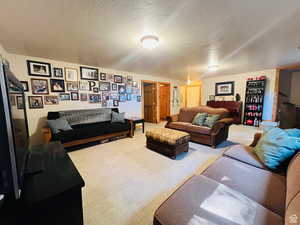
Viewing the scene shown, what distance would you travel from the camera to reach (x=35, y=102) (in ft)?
10.6

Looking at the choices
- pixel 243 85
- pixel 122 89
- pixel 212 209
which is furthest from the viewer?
pixel 243 85

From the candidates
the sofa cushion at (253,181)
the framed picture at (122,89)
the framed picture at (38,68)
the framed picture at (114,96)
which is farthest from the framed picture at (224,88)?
the framed picture at (38,68)

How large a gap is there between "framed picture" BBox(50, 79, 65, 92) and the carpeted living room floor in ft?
5.99

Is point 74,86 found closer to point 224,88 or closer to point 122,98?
point 122,98

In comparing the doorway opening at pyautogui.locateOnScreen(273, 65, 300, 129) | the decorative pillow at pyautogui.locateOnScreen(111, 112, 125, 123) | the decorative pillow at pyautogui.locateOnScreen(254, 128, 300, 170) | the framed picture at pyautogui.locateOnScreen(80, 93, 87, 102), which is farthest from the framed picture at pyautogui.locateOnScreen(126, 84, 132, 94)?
the doorway opening at pyautogui.locateOnScreen(273, 65, 300, 129)

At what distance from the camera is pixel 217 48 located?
268 cm

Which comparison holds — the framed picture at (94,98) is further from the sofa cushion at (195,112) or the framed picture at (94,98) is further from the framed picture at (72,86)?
the sofa cushion at (195,112)

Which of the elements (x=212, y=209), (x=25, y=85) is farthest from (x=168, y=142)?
(x=25, y=85)

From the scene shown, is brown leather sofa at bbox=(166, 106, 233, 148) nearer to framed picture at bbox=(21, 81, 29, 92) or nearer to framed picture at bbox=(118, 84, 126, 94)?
framed picture at bbox=(118, 84, 126, 94)

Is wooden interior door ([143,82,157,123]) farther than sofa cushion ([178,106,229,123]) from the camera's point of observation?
Yes

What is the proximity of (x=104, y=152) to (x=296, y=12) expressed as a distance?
12.0ft

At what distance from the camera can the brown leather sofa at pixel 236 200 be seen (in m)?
0.78

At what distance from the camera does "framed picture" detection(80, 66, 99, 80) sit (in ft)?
12.8

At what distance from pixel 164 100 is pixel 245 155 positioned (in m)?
5.25
